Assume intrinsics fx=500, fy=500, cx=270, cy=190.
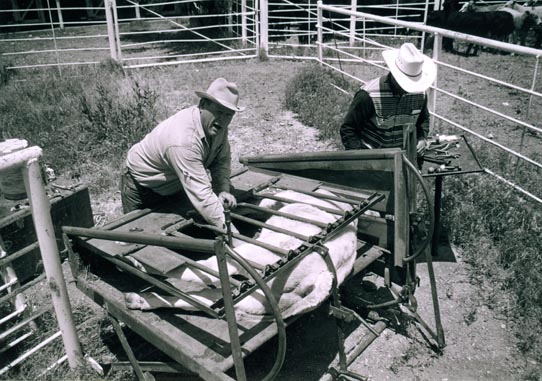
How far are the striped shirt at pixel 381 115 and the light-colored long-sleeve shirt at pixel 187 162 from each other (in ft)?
4.18

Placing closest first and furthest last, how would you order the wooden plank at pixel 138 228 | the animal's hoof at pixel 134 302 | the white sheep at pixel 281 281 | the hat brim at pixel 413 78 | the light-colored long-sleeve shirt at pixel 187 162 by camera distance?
the white sheep at pixel 281 281 → the animal's hoof at pixel 134 302 → the wooden plank at pixel 138 228 → the light-colored long-sleeve shirt at pixel 187 162 → the hat brim at pixel 413 78

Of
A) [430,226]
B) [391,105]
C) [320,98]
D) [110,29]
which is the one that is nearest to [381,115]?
[391,105]

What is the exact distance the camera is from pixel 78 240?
11.9ft

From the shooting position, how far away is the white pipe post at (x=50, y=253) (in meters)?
2.93

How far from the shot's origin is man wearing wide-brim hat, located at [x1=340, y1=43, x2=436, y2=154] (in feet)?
14.3

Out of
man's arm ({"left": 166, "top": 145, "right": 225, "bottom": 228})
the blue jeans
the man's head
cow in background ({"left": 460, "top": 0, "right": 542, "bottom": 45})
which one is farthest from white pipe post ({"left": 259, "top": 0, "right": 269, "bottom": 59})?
man's arm ({"left": 166, "top": 145, "right": 225, "bottom": 228})

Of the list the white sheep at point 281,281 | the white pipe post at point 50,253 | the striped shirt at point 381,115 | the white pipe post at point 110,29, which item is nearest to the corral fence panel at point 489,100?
the striped shirt at point 381,115

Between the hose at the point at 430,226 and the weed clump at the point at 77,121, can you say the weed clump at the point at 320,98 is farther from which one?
the hose at the point at 430,226

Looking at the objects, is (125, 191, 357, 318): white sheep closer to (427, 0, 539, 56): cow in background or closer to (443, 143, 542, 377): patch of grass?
(443, 143, 542, 377): patch of grass

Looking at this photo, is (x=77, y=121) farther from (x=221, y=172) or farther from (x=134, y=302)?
(x=134, y=302)

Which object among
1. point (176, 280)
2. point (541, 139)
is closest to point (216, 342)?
point (176, 280)

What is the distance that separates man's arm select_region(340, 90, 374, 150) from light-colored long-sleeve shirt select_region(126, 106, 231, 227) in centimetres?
121

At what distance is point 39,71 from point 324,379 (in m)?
10.2

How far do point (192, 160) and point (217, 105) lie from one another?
0.44 metres
